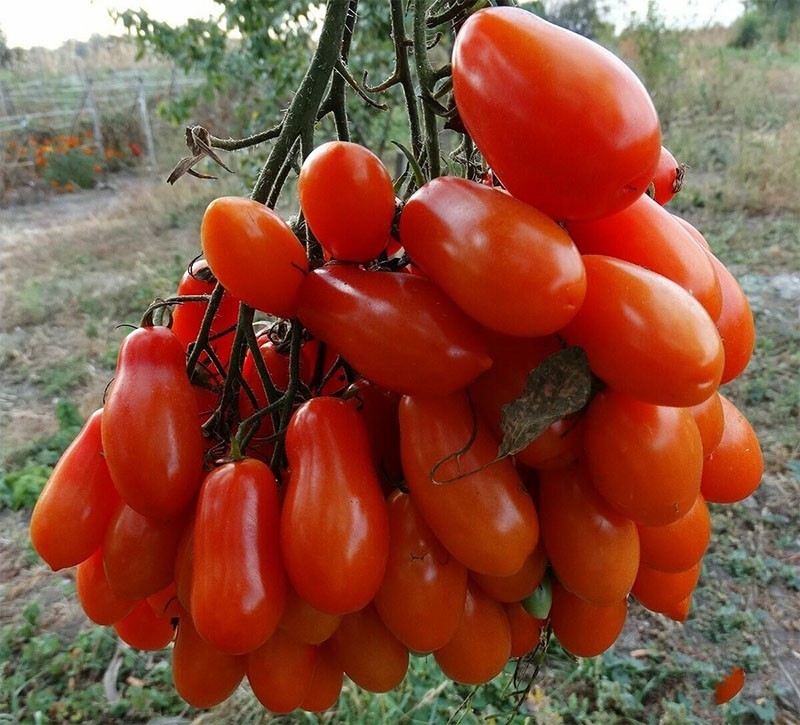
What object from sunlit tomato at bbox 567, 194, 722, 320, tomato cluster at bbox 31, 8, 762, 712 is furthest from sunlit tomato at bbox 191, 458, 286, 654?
sunlit tomato at bbox 567, 194, 722, 320

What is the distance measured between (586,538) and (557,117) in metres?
0.34

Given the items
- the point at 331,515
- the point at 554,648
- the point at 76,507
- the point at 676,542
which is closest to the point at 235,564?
the point at 331,515

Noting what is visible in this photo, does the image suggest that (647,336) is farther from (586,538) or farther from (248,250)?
(248,250)

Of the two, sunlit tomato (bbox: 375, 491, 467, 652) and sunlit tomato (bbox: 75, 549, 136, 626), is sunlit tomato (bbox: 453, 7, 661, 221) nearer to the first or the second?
sunlit tomato (bbox: 375, 491, 467, 652)

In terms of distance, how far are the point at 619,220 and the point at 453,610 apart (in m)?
0.37

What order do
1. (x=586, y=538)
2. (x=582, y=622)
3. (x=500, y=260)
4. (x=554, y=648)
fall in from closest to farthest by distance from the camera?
(x=500, y=260), (x=586, y=538), (x=582, y=622), (x=554, y=648)

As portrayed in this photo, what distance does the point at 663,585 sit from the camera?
0.77 meters

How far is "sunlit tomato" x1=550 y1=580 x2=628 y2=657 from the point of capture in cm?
74

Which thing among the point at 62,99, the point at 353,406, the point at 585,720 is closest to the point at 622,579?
the point at 353,406

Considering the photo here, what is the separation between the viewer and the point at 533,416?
56 centimetres

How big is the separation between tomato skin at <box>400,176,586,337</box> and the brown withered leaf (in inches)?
1.3

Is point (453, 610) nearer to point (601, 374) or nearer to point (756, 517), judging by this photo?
point (601, 374)

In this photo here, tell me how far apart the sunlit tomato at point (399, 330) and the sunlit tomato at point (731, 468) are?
31 cm

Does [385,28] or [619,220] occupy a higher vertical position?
[619,220]
